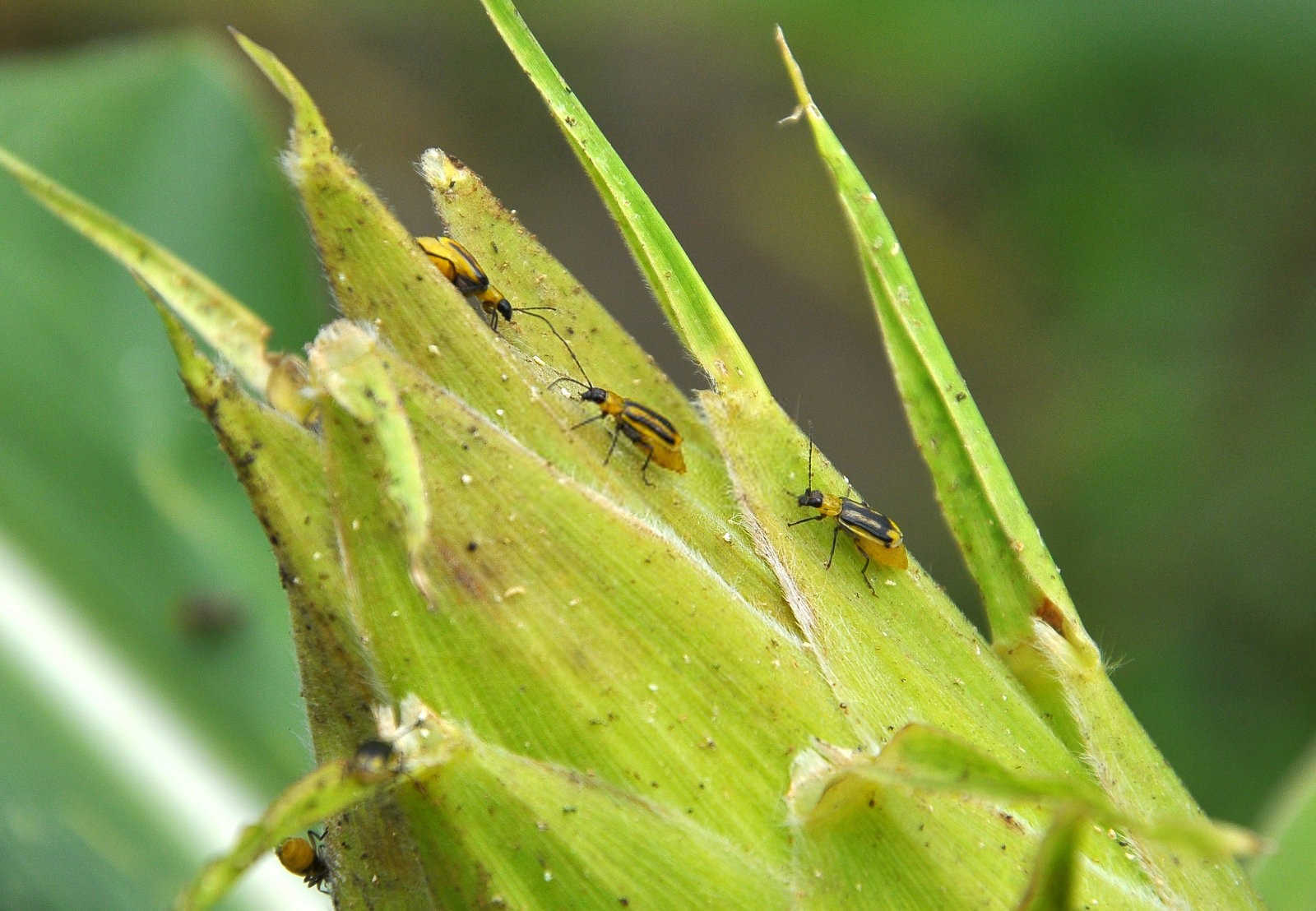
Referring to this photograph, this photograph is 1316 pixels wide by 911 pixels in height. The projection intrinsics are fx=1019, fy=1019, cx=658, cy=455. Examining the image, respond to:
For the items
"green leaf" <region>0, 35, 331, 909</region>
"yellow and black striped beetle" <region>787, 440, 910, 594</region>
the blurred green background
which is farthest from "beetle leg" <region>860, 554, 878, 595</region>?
"green leaf" <region>0, 35, 331, 909</region>

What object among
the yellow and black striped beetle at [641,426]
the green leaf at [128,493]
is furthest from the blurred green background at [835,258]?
the yellow and black striped beetle at [641,426]

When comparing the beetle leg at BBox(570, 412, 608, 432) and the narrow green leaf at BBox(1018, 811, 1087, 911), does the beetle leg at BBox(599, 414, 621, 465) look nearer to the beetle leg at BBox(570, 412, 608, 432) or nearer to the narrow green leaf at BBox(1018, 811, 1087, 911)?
the beetle leg at BBox(570, 412, 608, 432)

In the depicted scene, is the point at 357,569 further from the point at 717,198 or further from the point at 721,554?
the point at 717,198

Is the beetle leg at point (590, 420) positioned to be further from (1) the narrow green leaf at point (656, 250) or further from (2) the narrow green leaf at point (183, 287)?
(2) the narrow green leaf at point (183, 287)

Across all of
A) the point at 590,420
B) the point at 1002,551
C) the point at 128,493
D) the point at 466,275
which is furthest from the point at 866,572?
Answer: the point at 128,493

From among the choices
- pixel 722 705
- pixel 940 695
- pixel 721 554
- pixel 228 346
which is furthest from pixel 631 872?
pixel 228 346

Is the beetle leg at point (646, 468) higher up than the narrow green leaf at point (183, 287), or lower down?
lower down

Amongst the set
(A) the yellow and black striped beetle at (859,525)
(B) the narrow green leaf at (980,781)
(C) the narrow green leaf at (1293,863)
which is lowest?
(C) the narrow green leaf at (1293,863)

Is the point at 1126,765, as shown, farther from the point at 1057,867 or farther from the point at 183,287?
the point at 183,287
